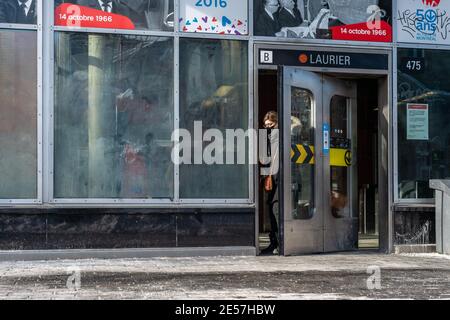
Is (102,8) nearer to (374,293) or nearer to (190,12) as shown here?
(190,12)

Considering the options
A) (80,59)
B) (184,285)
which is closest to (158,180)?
(80,59)

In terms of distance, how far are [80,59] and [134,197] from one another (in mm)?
1915

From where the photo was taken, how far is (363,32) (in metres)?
10.5

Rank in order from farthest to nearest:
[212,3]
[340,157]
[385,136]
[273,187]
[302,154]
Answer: [340,157] < [385,136] < [273,187] < [302,154] < [212,3]

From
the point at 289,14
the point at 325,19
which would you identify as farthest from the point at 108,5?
the point at 325,19

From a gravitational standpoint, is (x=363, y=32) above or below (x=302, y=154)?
above

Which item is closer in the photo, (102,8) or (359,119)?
(102,8)

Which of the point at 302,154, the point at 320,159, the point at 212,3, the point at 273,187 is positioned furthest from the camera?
the point at 320,159

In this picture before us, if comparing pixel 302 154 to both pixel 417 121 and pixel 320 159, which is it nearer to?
pixel 320 159

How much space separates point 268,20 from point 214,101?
133 centimetres

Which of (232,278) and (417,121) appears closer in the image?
(232,278)

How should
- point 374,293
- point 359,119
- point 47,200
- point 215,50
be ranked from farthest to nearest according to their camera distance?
point 359,119 → point 215,50 → point 47,200 → point 374,293

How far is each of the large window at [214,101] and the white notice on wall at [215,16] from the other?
160 mm

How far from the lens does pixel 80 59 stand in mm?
9641
